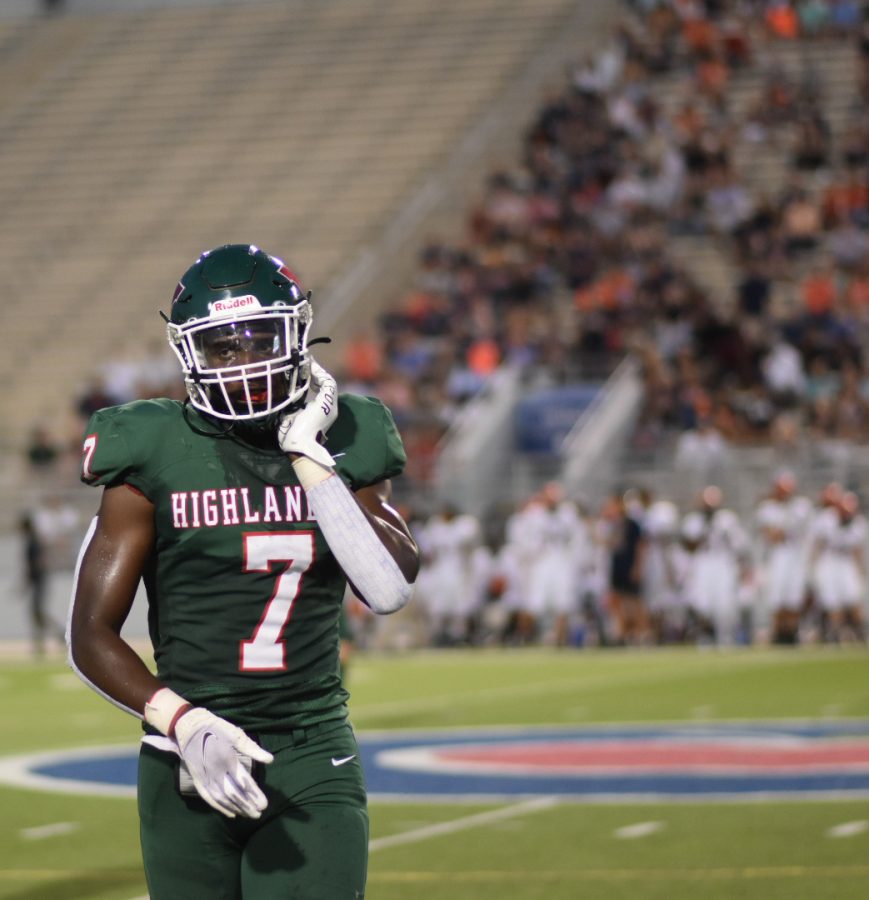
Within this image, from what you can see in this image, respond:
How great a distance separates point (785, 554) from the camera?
19.7 meters

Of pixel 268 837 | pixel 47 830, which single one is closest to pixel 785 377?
pixel 47 830

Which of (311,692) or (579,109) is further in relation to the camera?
(579,109)

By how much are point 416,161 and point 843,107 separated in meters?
6.03

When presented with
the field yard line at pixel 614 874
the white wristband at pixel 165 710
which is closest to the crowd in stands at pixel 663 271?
the field yard line at pixel 614 874

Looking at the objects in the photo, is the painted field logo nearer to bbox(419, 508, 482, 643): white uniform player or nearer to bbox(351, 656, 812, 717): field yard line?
bbox(351, 656, 812, 717): field yard line

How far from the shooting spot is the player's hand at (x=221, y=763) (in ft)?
11.1

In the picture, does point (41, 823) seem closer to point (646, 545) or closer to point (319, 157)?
point (646, 545)

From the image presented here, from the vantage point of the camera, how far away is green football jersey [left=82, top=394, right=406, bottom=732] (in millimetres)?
3662

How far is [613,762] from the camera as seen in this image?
10648 millimetres

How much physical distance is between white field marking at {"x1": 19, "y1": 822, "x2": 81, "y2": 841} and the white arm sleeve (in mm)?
5148

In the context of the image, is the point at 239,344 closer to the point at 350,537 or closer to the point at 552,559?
the point at 350,537

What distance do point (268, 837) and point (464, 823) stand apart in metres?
5.12

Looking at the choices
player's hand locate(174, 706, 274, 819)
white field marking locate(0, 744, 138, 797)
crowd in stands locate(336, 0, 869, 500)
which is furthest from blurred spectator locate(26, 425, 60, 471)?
player's hand locate(174, 706, 274, 819)

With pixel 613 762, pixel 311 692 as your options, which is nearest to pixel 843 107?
pixel 613 762
